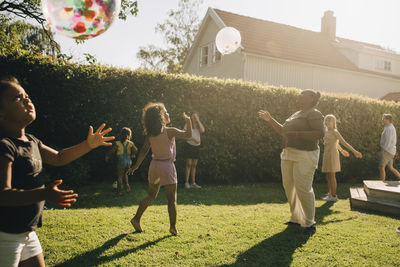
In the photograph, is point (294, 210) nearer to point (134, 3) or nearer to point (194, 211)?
point (194, 211)

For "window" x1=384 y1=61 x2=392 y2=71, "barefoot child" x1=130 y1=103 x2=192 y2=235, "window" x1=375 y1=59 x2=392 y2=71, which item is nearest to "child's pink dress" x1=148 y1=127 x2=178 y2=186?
"barefoot child" x1=130 y1=103 x2=192 y2=235

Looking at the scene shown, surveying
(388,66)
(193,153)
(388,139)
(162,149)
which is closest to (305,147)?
(162,149)

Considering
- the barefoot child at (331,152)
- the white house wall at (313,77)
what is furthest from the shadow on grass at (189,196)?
the white house wall at (313,77)

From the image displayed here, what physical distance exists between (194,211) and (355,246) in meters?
3.01

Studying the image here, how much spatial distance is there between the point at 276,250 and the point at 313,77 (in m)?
20.1

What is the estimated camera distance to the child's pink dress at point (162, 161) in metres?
4.69

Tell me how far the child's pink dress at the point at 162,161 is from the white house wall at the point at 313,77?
52.4 ft

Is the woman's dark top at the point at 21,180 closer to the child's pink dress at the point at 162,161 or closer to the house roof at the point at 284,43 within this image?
the child's pink dress at the point at 162,161

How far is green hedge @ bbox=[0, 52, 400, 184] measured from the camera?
8.52 meters

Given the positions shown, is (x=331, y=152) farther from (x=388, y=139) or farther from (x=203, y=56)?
(x=203, y=56)

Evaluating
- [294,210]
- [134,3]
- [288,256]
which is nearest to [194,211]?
[294,210]

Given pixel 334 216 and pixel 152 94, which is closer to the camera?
pixel 334 216

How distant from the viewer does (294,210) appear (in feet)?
18.2

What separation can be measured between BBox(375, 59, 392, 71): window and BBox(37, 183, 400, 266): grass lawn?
23.9 meters
